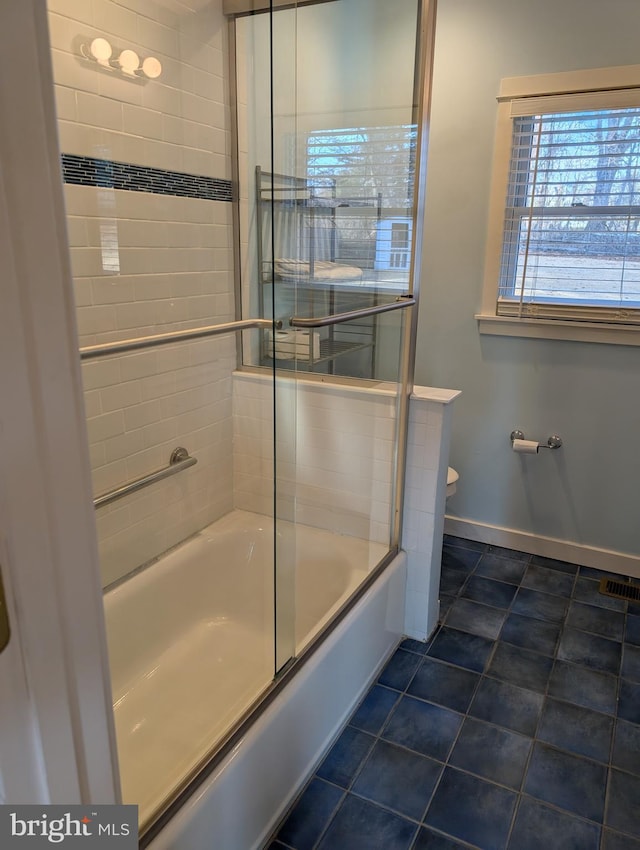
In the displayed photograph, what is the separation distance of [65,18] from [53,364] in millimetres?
1432

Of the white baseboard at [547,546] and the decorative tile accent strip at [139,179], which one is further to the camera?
the white baseboard at [547,546]

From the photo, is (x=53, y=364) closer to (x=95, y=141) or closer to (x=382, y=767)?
(x=95, y=141)

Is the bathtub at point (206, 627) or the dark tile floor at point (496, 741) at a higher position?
the bathtub at point (206, 627)

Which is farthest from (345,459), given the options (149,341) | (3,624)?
(3,624)

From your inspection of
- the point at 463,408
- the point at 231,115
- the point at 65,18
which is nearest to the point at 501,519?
the point at 463,408

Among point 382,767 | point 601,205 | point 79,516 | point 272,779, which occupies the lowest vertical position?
point 382,767

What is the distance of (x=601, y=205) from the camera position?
97.7 inches

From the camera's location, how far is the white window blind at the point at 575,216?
2420 millimetres

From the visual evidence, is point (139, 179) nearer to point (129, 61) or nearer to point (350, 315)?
point (129, 61)

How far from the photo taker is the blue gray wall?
2.43m

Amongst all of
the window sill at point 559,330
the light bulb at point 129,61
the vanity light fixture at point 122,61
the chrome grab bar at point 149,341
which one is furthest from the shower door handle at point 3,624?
the window sill at point 559,330

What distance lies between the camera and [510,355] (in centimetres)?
279

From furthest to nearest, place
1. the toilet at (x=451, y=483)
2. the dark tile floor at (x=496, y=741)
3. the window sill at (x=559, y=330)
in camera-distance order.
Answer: the toilet at (x=451, y=483), the window sill at (x=559, y=330), the dark tile floor at (x=496, y=741)

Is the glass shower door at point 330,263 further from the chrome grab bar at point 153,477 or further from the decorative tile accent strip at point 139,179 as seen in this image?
the chrome grab bar at point 153,477
